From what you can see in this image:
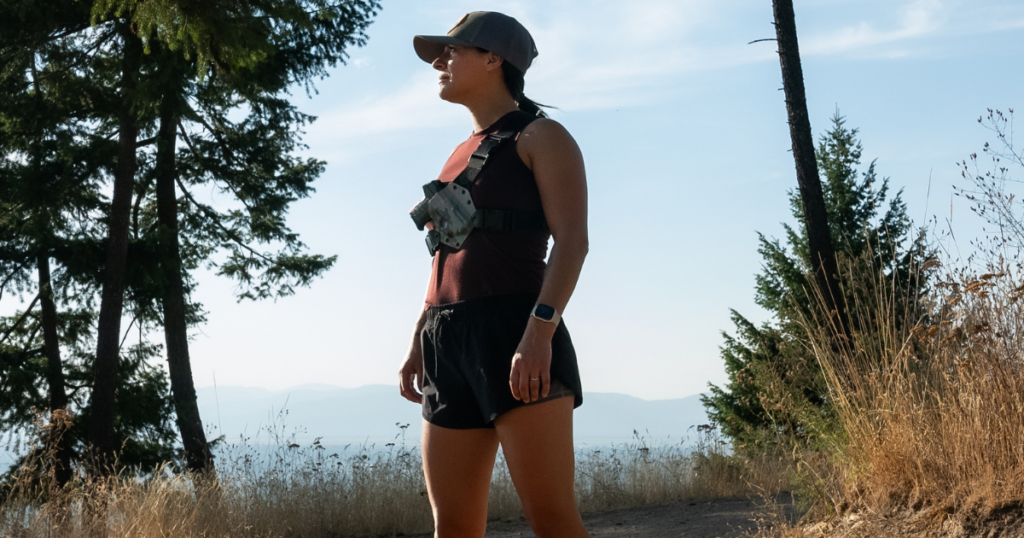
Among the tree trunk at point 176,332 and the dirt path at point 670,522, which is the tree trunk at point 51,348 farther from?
the dirt path at point 670,522

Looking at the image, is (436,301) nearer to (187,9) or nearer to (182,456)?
(187,9)

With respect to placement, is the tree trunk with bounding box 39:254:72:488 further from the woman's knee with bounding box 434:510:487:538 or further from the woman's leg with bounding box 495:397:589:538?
the woman's leg with bounding box 495:397:589:538

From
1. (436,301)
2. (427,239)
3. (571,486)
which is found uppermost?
(427,239)

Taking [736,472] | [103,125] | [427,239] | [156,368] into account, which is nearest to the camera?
[427,239]

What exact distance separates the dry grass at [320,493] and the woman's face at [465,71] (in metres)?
3.98

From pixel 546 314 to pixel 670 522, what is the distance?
17.8 feet

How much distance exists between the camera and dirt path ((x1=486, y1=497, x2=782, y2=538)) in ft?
19.8

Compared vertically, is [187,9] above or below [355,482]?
above

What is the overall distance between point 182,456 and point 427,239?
917cm

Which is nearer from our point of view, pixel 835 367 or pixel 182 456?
pixel 835 367

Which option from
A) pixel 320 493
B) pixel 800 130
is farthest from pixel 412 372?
pixel 800 130

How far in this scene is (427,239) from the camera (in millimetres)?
2170

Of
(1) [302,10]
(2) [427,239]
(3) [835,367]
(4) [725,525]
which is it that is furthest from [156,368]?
(2) [427,239]

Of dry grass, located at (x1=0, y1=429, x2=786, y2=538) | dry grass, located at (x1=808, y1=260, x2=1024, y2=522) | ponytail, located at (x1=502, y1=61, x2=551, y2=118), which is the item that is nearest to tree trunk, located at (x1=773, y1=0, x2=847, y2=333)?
dry grass, located at (x1=0, y1=429, x2=786, y2=538)
